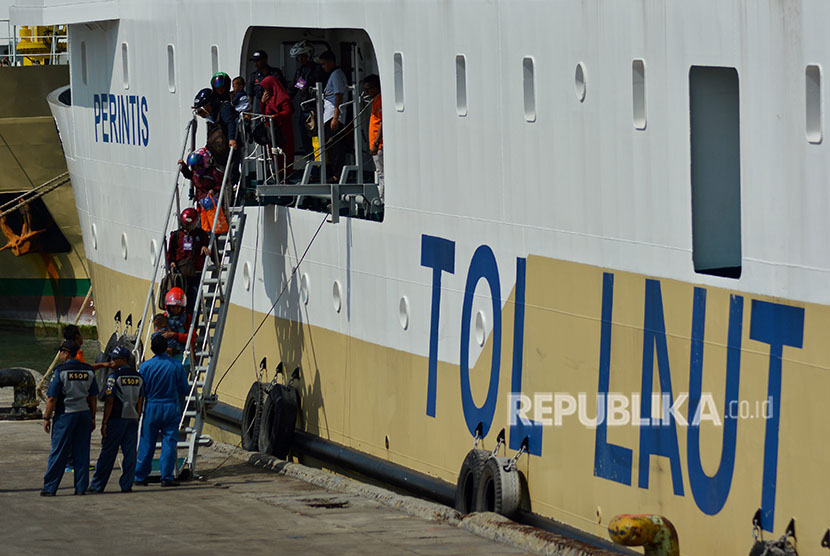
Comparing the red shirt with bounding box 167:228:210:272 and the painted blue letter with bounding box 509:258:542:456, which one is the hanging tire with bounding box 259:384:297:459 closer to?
the red shirt with bounding box 167:228:210:272

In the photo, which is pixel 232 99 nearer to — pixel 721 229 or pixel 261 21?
pixel 261 21

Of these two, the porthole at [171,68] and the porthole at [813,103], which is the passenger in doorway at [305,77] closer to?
the porthole at [171,68]

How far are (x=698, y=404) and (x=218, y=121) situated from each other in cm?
657

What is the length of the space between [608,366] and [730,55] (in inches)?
83.4

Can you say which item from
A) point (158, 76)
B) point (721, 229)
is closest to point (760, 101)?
point (721, 229)

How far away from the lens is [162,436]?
37.8 ft

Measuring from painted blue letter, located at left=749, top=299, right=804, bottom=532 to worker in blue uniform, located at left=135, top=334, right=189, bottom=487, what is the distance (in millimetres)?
5170

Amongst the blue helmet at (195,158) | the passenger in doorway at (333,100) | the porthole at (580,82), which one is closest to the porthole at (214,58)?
the passenger in doorway at (333,100)

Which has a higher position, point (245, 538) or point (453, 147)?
point (453, 147)

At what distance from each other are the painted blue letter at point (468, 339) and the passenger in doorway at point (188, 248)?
355cm

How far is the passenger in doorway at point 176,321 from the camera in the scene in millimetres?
12834

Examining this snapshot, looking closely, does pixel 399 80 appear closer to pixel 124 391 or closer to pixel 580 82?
pixel 580 82

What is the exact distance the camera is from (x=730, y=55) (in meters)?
7.92

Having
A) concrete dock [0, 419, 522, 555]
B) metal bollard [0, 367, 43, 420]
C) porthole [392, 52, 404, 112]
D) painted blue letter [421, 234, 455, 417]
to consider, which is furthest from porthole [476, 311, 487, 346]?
metal bollard [0, 367, 43, 420]
